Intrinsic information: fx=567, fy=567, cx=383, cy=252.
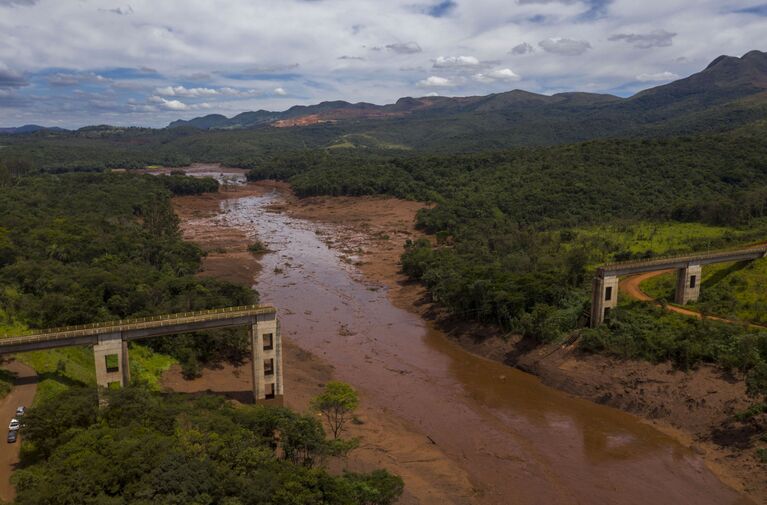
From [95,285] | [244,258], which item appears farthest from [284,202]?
[95,285]

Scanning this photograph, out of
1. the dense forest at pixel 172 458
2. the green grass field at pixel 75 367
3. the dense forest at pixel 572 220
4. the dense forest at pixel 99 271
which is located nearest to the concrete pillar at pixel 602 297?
the dense forest at pixel 572 220

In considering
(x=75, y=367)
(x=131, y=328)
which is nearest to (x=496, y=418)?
(x=131, y=328)

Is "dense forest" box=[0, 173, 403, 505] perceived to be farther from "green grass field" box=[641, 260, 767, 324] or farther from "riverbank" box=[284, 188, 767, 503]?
"green grass field" box=[641, 260, 767, 324]

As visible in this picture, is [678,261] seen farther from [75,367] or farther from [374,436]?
[75,367]

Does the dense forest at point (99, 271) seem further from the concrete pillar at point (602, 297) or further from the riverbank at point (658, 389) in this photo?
the concrete pillar at point (602, 297)

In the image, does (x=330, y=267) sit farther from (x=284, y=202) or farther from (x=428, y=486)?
(x=284, y=202)
